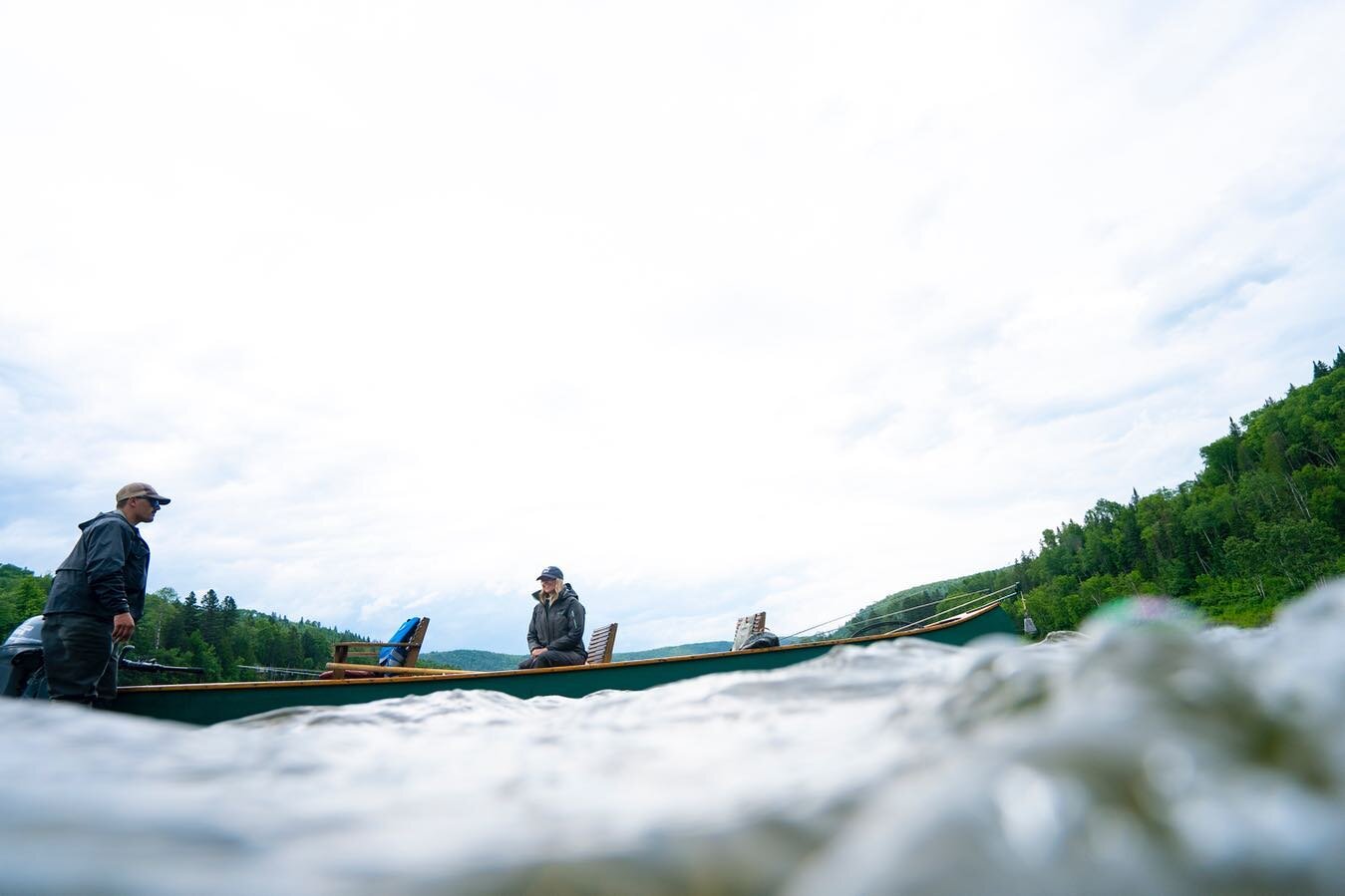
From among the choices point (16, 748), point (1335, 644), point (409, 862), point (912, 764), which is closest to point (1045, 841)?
point (912, 764)

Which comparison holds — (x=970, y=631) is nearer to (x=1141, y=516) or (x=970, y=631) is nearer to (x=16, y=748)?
(x=16, y=748)

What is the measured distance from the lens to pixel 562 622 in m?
8.20

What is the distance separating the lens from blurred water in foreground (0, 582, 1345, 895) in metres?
0.50

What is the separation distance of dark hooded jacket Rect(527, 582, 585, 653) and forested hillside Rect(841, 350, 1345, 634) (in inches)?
2727

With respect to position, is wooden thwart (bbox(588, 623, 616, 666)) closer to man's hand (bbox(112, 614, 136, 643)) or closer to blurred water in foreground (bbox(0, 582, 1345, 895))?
man's hand (bbox(112, 614, 136, 643))

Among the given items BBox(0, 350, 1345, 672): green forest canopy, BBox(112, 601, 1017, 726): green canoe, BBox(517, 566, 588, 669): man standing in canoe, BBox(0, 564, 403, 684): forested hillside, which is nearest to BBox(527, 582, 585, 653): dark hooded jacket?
BBox(517, 566, 588, 669): man standing in canoe

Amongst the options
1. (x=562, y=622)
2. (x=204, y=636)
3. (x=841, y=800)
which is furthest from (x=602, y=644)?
(x=204, y=636)

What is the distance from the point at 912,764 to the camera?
2.34 feet

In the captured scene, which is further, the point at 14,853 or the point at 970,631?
the point at 970,631

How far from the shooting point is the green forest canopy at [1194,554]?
74438mm

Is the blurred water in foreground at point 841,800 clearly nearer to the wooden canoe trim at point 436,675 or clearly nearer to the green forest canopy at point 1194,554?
the wooden canoe trim at point 436,675

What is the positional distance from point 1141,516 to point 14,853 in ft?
403

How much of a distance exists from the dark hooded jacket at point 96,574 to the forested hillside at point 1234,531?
73.5 m

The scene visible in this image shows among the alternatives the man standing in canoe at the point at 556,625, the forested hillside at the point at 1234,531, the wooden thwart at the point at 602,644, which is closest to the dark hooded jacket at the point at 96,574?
the man standing in canoe at the point at 556,625
